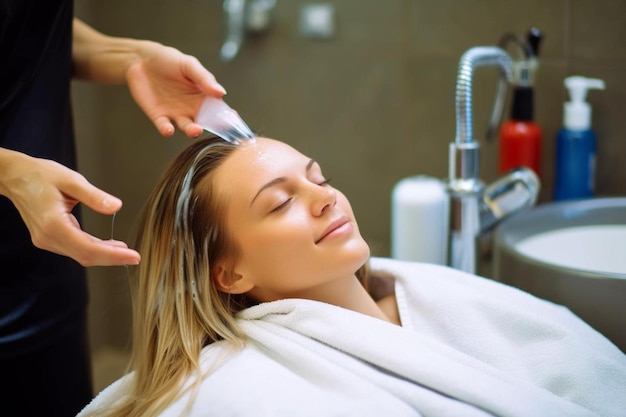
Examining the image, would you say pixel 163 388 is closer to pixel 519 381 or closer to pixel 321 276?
pixel 321 276

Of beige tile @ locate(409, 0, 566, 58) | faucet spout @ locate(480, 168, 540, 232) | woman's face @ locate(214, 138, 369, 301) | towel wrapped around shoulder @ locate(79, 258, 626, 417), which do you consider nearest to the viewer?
towel wrapped around shoulder @ locate(79, 258, 626, 417)

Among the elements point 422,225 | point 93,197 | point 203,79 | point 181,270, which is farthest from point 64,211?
point 422,225

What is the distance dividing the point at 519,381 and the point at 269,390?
1.11 ft

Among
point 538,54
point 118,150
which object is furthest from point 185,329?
point 118,150

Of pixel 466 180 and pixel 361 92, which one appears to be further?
pixel 361 92

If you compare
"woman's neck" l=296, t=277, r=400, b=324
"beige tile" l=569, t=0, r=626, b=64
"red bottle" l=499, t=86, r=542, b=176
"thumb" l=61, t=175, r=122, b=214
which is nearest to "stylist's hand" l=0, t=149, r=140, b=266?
"thumb" l=61, t=175, r=122, b=214

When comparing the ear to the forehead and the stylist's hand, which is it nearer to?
the forehead

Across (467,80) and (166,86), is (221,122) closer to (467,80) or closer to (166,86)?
(166,86)

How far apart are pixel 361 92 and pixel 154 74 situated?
2.49ft

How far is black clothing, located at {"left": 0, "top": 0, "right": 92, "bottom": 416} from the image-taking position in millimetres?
1104

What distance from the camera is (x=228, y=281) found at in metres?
1.09

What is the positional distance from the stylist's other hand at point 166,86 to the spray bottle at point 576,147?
786 mm

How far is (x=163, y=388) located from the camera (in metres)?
0.95

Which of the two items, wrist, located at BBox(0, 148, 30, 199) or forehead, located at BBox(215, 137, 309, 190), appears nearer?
wrist, located at BBox(0, 148, 30, 199)
